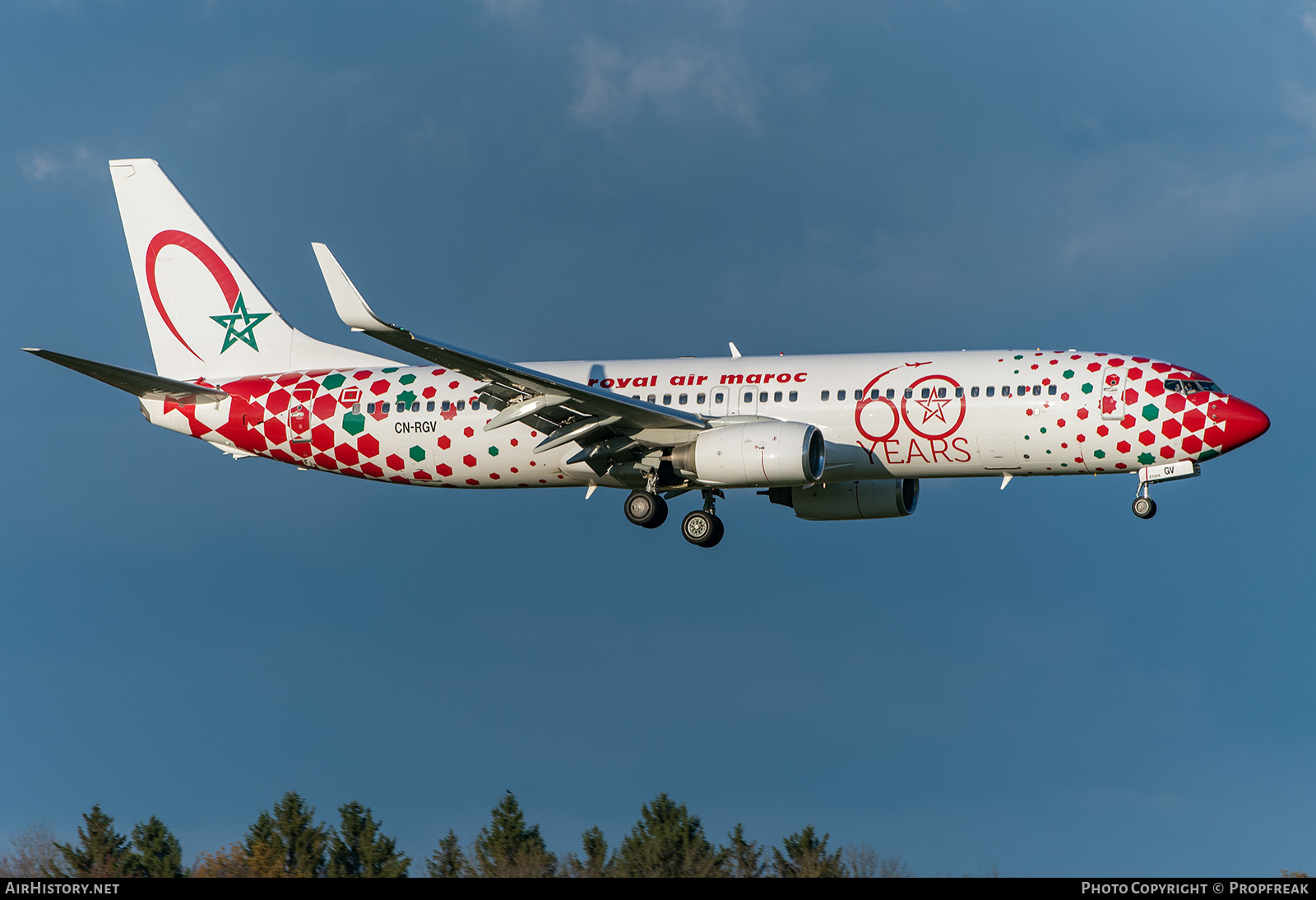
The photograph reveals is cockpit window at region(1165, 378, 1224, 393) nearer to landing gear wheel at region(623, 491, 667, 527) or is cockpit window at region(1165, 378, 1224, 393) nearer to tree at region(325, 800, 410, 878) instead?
landing gear wheel at region(623, 491, 667, 527)

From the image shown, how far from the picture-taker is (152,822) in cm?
7312

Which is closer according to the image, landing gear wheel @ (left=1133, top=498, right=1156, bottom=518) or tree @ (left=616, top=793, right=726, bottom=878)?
landing gear wheel @ (left=1133, top=498, right=1156, bottom=518)

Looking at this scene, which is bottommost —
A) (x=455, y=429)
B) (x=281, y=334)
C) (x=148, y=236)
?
(x=455, y=429)

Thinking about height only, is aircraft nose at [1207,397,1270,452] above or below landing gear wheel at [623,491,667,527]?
above

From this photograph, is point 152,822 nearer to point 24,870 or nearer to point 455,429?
point 24,870

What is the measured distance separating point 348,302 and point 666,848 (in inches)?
1203

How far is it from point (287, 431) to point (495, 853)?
20679mm

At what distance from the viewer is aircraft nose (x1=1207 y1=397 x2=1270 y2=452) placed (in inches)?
1639

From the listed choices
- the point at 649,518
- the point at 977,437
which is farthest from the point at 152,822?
the point at 977,437

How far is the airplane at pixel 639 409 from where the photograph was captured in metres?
41.8

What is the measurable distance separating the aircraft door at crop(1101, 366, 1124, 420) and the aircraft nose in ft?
7.41

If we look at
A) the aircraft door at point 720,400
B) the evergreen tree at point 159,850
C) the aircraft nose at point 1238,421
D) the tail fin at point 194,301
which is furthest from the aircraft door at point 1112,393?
the evergreen tree at point 159,850

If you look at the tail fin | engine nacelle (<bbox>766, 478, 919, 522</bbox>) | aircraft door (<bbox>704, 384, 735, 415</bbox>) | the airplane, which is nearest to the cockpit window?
the airplane

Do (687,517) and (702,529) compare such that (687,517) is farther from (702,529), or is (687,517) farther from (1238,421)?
(1238,421)
